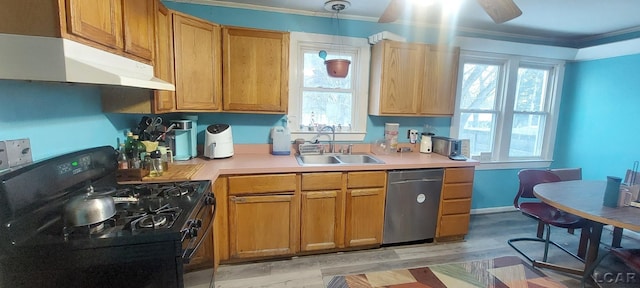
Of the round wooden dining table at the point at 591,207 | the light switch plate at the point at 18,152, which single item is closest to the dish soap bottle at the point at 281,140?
the light switch plate at the point at 18,152

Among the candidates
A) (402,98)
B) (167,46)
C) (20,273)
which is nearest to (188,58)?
(167,46)

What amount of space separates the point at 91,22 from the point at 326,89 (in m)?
2.00

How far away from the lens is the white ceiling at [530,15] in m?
2.42

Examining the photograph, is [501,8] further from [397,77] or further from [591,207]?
[591,207]

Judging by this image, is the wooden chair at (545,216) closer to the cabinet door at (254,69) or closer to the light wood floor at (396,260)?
the light wood floor at (396,260)

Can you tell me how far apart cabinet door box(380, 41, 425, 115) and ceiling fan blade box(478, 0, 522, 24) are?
1.12 meters

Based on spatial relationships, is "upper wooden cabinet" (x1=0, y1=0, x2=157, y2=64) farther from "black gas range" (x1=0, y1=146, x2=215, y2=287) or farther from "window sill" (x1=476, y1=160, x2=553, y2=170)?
"window sill" (x1=476, y1=160, x2=553, y2=170)

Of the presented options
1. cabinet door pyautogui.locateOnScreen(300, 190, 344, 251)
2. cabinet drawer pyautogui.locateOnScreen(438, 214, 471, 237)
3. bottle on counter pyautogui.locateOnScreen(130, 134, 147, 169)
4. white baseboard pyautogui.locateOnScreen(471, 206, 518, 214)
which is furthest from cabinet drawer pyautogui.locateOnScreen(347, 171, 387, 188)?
white baseboard pyautogui.locateOnScreen(471, 206, 518, 214)

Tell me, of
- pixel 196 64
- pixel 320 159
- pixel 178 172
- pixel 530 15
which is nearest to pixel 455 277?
pixel 320 159

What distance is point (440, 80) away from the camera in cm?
287

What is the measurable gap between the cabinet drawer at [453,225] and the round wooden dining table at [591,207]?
691 mm

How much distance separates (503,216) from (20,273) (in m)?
4.11

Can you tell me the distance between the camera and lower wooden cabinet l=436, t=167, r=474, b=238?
8.68ft

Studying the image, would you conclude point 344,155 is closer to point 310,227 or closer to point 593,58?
point 310,227
